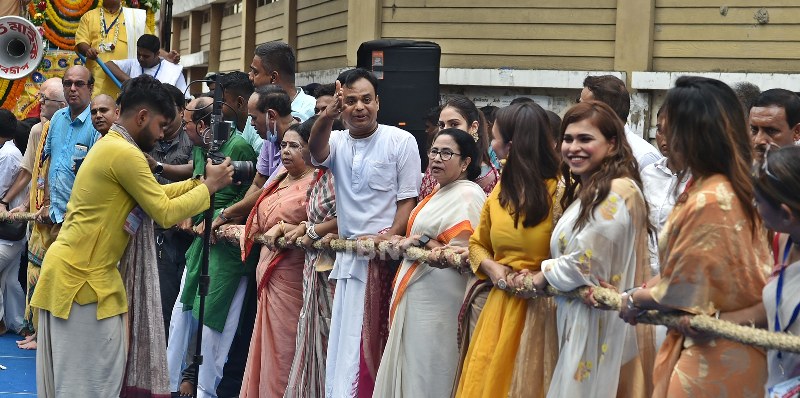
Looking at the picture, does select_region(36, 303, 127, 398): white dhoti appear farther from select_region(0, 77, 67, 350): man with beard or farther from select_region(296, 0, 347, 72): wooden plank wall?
select_region(296, 0, 347, 72): wooden plank wall

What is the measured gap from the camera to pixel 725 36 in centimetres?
1194

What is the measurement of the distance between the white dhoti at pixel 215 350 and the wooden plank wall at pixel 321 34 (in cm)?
766

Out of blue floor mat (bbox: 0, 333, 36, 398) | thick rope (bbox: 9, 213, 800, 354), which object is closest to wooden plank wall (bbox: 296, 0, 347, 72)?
blue floor mat (bbox: 0, 333, 36, 398)

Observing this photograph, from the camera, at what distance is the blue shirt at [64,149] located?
9141 millimetres

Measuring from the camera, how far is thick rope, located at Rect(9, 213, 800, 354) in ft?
11.7

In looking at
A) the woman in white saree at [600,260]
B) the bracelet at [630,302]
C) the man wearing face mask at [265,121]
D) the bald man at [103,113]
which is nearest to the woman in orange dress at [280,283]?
the man wearing face mask at [265,121]

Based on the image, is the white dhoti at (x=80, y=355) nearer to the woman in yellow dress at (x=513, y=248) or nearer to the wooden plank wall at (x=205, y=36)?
the woman in yellow dress at (x=513, y=248)

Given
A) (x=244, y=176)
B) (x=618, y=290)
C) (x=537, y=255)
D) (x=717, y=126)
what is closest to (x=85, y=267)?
(x=244, y=176)

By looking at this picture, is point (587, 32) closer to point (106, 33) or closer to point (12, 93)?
point (106, 33)

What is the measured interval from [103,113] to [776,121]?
15.3 ft

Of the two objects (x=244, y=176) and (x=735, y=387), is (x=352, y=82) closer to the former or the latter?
(x=244, y=176)

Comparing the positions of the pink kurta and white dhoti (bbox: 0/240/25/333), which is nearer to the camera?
the pink kurta

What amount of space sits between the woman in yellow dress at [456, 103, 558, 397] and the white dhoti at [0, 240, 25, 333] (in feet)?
23.7

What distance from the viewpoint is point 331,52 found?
15688 mm
